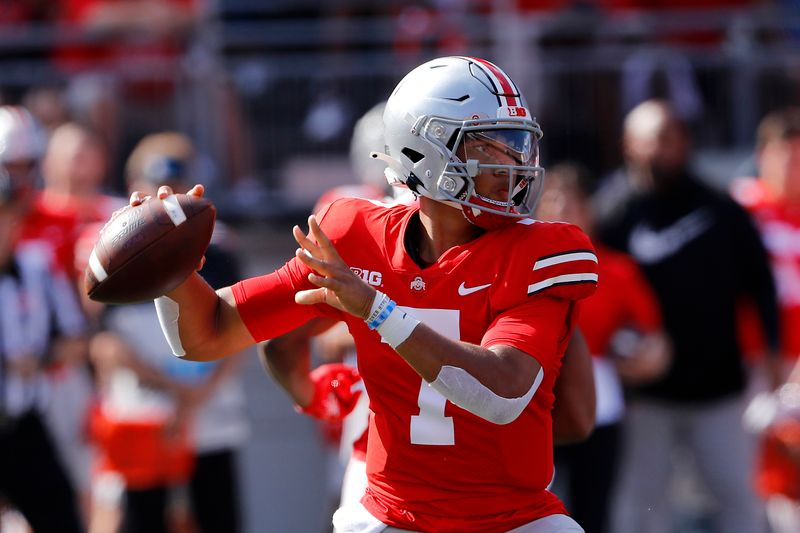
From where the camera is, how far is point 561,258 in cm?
343

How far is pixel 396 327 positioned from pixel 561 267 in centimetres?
50

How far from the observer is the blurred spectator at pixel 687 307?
6.80 m

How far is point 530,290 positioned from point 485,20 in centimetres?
504

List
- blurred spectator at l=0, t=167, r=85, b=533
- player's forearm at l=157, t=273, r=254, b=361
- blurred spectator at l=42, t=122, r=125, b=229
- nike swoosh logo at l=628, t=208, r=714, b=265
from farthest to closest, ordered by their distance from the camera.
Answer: blurred spectator at l=42, t=122, r=125, b=229 → nike swoosh logo at l=628, t=208, r=714, b=265 → blurred spectator at l=0, t=167, r=85, b=533 → player's forearm at l=157, t=273, r=254, b=361

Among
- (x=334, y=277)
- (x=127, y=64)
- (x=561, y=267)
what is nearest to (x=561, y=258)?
(x=561, y=267)

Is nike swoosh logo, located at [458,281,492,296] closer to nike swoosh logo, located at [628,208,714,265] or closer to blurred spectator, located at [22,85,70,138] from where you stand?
nike swoosh logo, located at [628,208,714,265]

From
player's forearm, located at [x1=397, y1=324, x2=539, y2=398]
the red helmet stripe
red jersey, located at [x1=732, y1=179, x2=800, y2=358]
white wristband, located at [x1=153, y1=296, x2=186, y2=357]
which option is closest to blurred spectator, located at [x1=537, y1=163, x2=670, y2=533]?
red jersey, located at [x1=732, y1=179, x2=800, y2=358]

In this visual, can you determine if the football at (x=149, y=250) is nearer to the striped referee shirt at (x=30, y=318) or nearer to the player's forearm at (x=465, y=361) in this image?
the player's forearm at (x=465, y=361)

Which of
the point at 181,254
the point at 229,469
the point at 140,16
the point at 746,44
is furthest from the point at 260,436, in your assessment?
the point at 181,254

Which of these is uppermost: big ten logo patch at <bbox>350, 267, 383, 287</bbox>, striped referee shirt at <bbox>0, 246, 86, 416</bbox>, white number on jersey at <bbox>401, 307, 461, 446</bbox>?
big ten logo patch at <bbox>350, 267, 383, 287</bbox>

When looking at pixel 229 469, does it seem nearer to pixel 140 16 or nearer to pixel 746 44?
pixel 140 16

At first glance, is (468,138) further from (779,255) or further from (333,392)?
(779,255)

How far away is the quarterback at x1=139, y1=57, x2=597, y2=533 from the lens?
341 centimetres

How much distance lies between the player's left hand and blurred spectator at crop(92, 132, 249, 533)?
10.2 ft
